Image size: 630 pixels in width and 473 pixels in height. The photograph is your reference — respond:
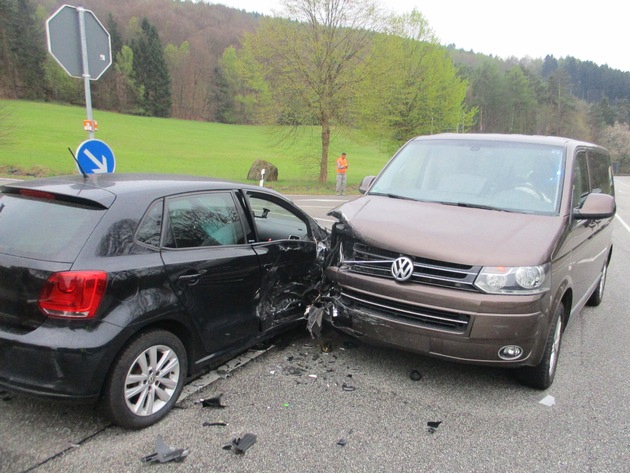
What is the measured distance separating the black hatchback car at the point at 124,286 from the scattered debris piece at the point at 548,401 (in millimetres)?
2346

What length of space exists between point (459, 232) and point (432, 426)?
56.8 inches

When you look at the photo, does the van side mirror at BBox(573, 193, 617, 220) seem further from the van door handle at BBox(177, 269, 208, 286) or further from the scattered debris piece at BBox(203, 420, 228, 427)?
the scattered debris piece at BBox(203, 420, 228, 427)

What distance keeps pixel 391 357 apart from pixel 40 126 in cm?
5955

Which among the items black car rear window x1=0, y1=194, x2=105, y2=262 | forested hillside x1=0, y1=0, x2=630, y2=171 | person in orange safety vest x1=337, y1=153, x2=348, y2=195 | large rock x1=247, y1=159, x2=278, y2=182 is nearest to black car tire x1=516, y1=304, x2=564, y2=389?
black car rear window x1=0, y1=194, x2=105, y2=262

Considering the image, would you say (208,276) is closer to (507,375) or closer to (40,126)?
(507,375)

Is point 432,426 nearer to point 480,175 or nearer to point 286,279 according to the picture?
point 286,279

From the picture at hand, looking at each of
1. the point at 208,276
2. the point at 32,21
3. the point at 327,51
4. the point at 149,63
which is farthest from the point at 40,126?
the point at 208,276

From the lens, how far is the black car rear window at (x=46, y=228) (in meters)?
2.79

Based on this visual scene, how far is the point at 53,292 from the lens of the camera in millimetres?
2688

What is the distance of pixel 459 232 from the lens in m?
3.64

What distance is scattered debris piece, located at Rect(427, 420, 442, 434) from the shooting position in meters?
3.16

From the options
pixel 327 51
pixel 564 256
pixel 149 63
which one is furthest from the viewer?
pixel 149 63

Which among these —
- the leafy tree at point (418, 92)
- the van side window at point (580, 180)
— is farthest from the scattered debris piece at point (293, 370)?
the leafy tree at point (418, 92)

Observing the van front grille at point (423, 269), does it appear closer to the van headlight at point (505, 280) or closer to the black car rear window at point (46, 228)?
the van headlight at point (505, 280)
